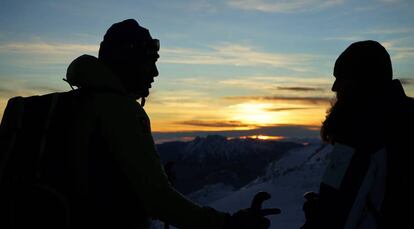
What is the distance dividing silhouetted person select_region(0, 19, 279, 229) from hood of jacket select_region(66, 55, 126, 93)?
16 millimetres

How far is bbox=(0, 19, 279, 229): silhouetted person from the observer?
2.73 metres

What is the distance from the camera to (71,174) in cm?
274

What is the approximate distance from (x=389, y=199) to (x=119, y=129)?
1.45 metres

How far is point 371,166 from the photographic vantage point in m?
2.62

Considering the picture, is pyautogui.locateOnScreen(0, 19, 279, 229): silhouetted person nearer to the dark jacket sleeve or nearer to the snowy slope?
the dark jacket sleeve

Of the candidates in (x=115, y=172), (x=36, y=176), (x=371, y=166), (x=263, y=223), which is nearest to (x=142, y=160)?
(x=115, y=172)

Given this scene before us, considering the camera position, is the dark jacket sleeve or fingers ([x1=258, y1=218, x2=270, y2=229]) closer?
the dark jacket sleeve

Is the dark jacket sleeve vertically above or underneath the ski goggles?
underneath

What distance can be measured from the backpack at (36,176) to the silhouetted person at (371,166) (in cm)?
136

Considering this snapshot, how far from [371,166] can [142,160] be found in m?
1.18

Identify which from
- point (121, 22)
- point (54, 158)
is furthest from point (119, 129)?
point (121, 22)

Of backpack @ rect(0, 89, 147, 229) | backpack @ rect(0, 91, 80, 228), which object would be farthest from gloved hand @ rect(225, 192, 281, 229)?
backpack @ rect(0, 91, 80, 228)

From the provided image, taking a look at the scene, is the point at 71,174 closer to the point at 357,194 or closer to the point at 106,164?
the point at 106,164

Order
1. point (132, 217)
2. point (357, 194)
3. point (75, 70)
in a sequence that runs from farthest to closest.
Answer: point (75, 70) < point (132, 217) < point (357, 194)
